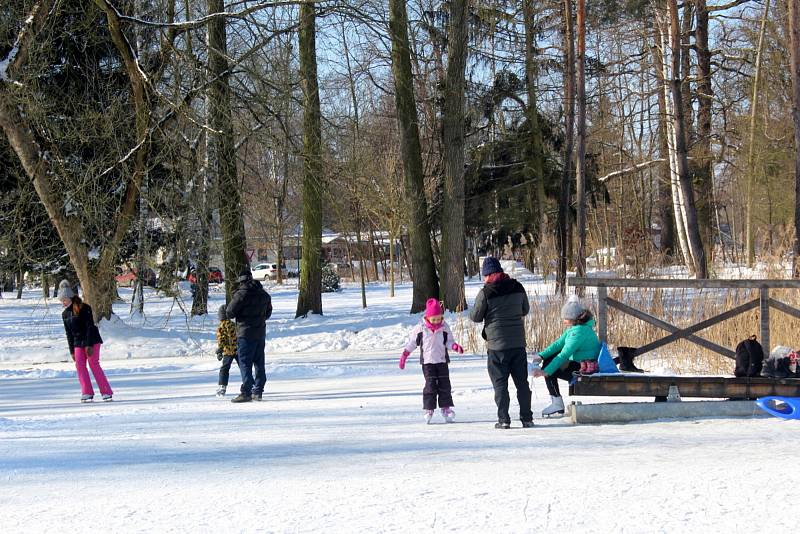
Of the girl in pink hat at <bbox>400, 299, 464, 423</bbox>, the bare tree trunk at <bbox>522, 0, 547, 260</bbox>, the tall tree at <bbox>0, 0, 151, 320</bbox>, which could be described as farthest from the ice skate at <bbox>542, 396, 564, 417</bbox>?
the bare tree trunk at <bbox>522, 0, 547, 260</bbox>

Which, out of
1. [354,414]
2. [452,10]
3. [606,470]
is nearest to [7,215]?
[452,10]

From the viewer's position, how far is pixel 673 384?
29.1ft

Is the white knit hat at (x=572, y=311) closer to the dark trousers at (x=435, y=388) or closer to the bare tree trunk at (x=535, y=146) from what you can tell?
the dark trousers at (x=435, y=388)

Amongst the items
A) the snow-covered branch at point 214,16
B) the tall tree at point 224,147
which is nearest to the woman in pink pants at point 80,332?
the tall tree at point 224,147

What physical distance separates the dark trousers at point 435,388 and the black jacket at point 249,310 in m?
2.75

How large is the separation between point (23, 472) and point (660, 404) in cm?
568

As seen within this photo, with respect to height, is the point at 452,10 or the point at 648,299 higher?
the point at 452,10

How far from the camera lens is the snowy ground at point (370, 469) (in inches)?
211

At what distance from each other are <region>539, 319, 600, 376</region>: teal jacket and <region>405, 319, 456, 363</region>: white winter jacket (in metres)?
0.94

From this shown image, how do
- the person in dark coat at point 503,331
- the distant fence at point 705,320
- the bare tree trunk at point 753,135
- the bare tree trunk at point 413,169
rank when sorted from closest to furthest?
the person in dark coat at point 503,331
the distant fence at point 705,320
the bare tree trunk at point 413,169
the bare tree trunk at point 753,135

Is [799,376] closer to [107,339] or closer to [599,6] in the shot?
[107,339]

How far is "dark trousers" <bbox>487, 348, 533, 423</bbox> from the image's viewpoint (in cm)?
845

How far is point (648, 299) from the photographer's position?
618 inches

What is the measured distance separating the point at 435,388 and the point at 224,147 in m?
11.2
